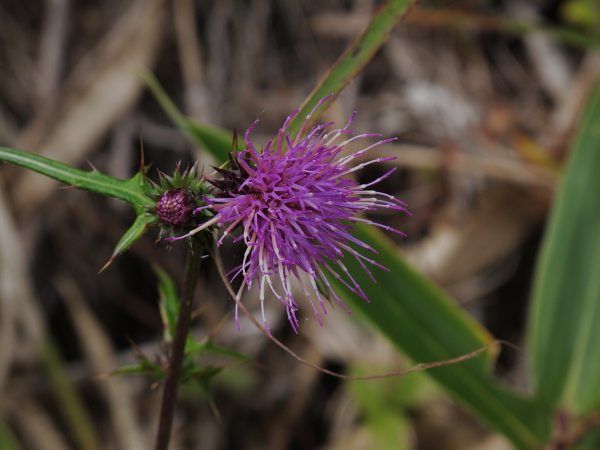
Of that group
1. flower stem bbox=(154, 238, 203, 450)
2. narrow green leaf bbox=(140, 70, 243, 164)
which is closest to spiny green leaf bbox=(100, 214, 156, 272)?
flower stem bbox=(154, 238, 203, 450)

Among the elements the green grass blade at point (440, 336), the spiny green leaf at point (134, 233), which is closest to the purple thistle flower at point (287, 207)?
the spiny green leaf at point (134, 233)

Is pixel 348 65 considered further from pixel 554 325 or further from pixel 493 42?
pixel 493 42

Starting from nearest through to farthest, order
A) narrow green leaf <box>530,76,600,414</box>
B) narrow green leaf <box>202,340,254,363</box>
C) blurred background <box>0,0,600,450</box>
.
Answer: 1. narrow green leaf <box>202,340,254,363</box>
2. narrow green leaf <box>530,76,600,414</box>
3. blurred background <box>0,0,600,450</box>

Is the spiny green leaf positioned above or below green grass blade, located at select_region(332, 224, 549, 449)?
above

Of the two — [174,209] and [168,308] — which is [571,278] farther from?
[174,209]

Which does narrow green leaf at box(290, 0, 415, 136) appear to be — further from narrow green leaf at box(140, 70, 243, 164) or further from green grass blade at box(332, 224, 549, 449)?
green grass blade at box(332, 224, 549, 449)

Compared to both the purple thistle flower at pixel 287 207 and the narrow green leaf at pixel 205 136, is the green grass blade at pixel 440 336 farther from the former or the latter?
the purple thistle flower at pixel 287 207

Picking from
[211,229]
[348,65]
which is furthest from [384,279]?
[211,229]

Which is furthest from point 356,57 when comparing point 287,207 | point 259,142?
point 259,142
